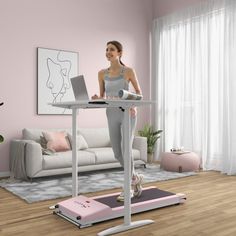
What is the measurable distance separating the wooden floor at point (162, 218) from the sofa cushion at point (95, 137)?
75.2 inches

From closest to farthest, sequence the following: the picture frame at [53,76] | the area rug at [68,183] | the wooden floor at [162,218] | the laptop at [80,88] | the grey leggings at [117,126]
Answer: the wooden floor at [162,218]
the laptop at [80,88]
the grey leggings at [117,126]
the area rug at [68,183]
the picture frame at [53,76]

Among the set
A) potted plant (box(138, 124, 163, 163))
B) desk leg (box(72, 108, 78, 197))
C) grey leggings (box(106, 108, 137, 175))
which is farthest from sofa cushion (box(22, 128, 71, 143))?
grey leggings (box(106, 108, 137, 175))

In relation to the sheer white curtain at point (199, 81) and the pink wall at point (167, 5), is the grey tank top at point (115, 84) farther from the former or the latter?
the pink wall at point (167, 5)

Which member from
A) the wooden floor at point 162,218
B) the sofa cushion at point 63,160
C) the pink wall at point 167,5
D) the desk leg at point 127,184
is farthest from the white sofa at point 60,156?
the pink wall at point 167,5

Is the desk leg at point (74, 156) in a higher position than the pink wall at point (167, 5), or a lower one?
lower

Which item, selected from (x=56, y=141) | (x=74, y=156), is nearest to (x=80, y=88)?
(x=74, y=156)

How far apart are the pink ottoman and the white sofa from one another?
1.38 ft

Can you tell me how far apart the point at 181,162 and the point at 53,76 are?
2.47 meters

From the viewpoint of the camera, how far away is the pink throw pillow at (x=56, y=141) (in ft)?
15.5

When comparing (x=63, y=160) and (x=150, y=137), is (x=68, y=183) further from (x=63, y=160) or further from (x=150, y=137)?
(x=150, y=137)

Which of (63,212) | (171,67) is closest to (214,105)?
(171,67)

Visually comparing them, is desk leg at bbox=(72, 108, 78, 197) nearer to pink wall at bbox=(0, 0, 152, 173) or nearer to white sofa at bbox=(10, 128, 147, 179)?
white sofa at bbox=(10, 128, 147, 179)

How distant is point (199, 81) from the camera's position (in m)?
5.61

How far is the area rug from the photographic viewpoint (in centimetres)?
360
